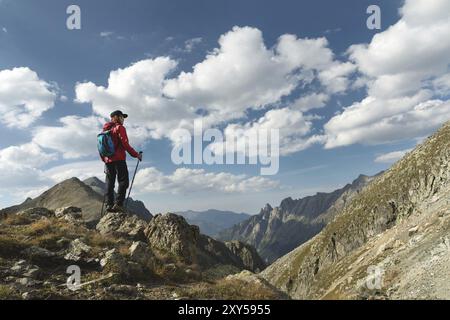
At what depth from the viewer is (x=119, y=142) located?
18.5 metres

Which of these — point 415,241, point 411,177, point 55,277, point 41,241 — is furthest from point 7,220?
point 411,177

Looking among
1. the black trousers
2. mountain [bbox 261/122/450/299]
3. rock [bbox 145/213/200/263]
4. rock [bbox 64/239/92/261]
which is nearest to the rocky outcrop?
rock [bbox 145/213/200/263]

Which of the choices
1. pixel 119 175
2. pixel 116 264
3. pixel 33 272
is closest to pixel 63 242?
pixel 33 272

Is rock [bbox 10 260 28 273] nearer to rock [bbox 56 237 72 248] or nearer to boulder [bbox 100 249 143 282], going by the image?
rock [bbox 56 237 72 248]

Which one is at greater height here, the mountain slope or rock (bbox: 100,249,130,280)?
the mountain slope

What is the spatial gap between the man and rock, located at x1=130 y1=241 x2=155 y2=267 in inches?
195

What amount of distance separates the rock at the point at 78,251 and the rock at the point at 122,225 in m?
4.27

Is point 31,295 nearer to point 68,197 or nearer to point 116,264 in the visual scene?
point 116,264

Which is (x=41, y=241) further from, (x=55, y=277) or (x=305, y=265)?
(x=305, y=265)

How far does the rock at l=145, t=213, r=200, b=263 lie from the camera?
18.8 m

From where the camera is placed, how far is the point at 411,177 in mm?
136250

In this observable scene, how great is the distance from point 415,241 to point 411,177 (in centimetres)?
9666

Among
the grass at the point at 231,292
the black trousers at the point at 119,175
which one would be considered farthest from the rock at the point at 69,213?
the grass at the point at 231,292

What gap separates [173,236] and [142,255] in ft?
17.4
